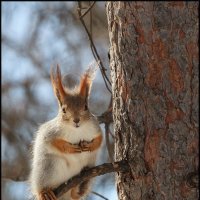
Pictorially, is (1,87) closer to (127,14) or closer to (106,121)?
(106,121)

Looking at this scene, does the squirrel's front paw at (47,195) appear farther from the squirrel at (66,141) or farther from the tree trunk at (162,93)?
the tree trunk at (162,93)

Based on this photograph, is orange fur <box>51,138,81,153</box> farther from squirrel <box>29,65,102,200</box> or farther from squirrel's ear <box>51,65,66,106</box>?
squirrel's ear <box>51,65,66,106</box>

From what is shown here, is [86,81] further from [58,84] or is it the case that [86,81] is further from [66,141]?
[66,141]

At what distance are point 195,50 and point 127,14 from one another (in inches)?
9.1

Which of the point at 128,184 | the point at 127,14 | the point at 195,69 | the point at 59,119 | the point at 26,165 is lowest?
the point at 26,165

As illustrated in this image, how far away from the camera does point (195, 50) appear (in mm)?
1945

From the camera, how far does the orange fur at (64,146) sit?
7.39ft

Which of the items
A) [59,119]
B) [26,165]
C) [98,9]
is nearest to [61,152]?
[59,119]

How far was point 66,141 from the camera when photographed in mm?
2252

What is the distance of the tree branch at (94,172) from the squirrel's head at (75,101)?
17 cm

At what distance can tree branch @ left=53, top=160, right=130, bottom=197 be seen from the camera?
2051 millimetres

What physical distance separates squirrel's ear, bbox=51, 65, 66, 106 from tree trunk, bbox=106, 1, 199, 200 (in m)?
0.27

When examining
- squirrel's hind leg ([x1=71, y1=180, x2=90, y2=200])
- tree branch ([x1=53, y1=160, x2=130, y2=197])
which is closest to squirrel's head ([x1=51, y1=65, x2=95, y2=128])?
tree branch ([x1=53, y1=160, x2=130, y2=197])

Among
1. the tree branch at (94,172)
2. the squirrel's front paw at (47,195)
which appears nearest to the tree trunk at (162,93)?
the tree branch at (94,172)
